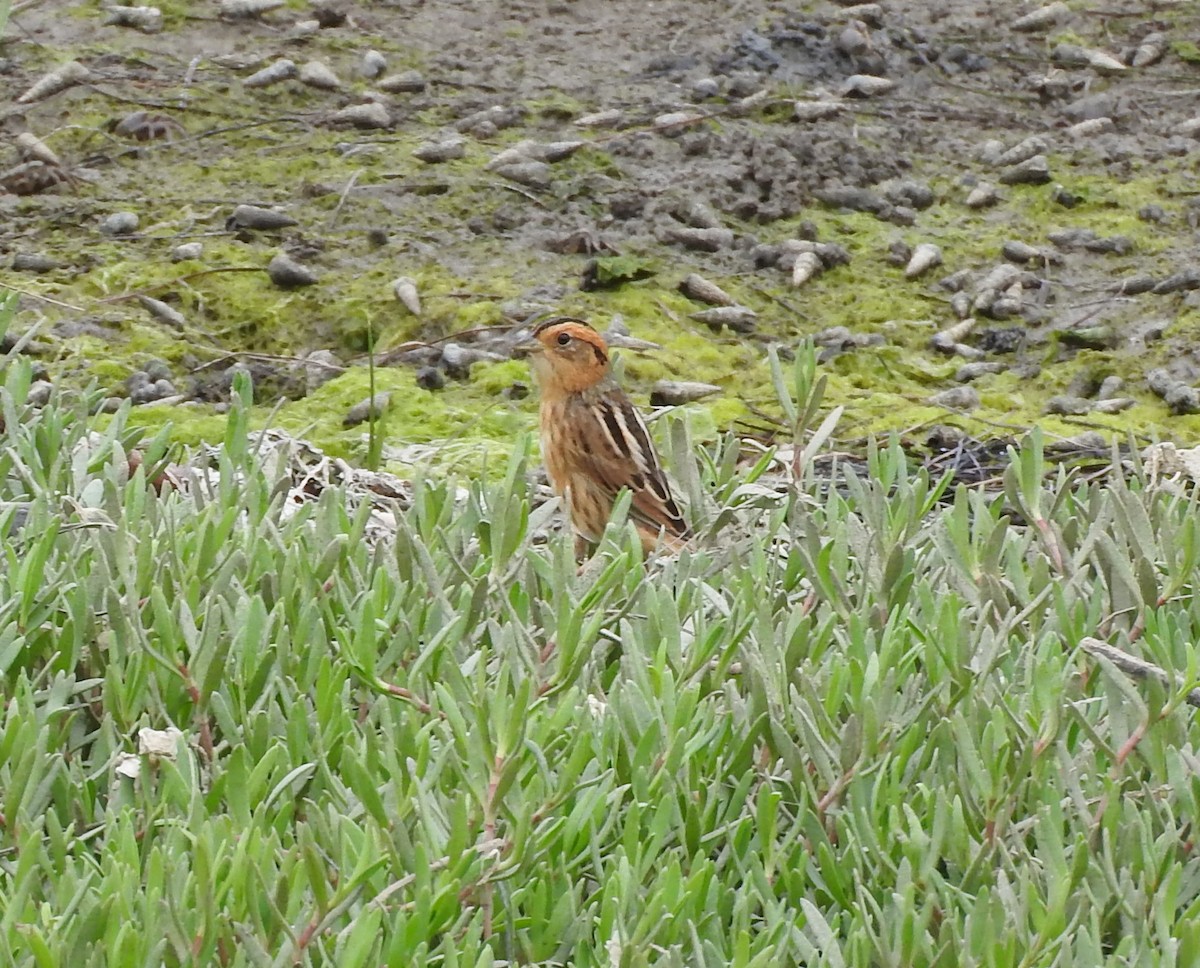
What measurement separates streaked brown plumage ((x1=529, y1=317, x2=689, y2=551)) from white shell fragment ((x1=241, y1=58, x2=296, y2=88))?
11.2 ft

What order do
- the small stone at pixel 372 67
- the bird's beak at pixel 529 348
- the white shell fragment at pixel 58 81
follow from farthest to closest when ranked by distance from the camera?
the small stone at pixel 372 67 → the white shell fragment at pixel 58 81 → the bird's beak at pixel 529 348

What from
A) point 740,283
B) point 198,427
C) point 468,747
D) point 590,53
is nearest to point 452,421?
point 198,427

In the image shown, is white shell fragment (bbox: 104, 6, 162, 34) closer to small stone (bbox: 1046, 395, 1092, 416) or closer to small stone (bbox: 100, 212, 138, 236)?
small stone (bbox: 100, 212, 138, 236)

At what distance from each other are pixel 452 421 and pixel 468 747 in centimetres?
436

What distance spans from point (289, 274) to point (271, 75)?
196 centimetres

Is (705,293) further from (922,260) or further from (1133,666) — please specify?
(1133,666)

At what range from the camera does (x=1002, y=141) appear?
8992 millimetres

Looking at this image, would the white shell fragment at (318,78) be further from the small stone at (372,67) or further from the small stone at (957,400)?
the small stone at (957,400)

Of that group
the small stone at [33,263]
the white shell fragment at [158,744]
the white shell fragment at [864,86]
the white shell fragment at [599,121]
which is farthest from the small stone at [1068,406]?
the white shell fragment at [158,744]

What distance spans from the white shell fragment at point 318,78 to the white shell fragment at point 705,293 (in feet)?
7.84

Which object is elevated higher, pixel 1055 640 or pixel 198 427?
pixel 1055 640

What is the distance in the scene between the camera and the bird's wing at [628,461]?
5.11 metres

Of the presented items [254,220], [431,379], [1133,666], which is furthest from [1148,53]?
[1133,666]

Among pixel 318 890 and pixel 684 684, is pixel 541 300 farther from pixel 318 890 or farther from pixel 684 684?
pixel 318 890
